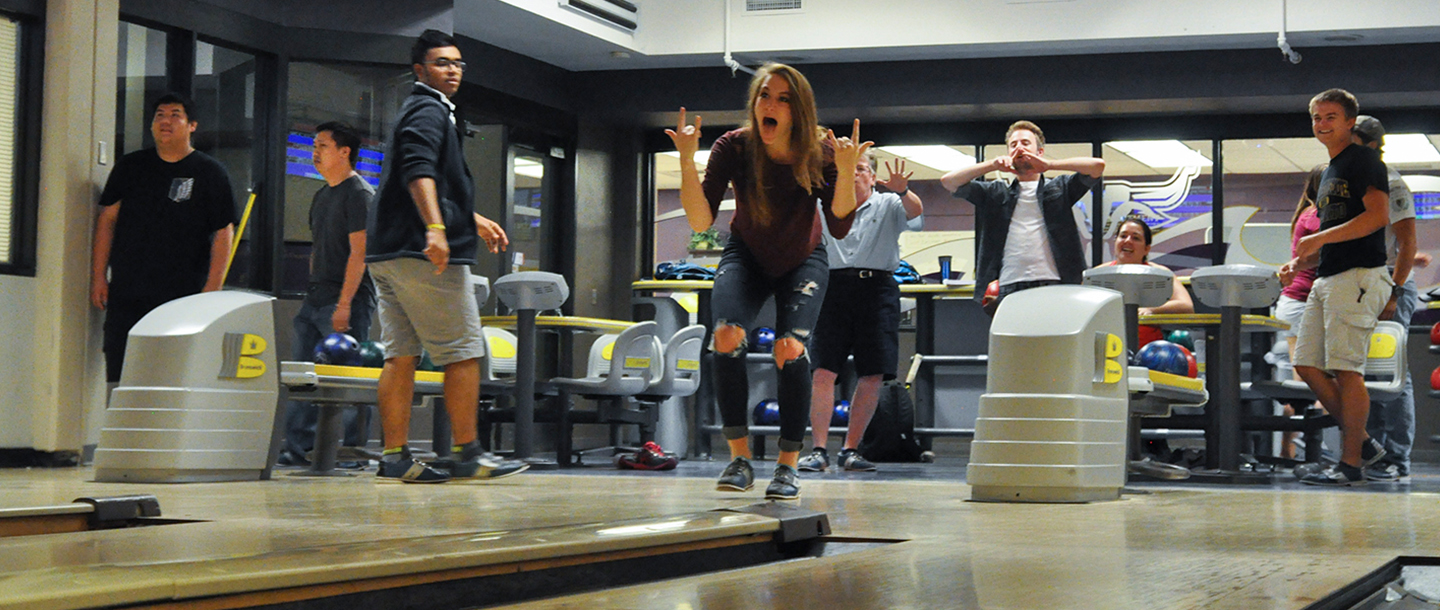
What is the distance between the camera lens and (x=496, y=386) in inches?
259

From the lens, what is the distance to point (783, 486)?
3.65 m

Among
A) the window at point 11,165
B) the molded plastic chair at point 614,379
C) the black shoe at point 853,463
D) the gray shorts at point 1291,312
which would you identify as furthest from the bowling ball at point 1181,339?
the window at point 11,165

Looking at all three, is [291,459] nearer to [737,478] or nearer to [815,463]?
[815,463]

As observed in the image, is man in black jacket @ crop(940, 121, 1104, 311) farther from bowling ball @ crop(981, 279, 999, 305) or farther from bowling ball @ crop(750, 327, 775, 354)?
bowling ball @ crop(750, 327, 775, 354)

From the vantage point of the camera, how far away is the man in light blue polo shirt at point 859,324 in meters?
6.16

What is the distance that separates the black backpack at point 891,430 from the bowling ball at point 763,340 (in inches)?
39.0

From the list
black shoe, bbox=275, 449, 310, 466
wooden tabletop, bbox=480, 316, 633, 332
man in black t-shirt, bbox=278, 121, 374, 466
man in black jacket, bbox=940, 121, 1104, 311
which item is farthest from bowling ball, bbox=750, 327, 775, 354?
black shoe, bbox=275, 449, 310, 466

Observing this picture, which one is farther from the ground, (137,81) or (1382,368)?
(137,81)

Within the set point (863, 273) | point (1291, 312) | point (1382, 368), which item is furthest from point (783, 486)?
point (1291, 312)

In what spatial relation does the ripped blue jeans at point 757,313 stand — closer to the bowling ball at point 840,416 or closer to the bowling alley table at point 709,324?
the bowling alley table at point 709,324

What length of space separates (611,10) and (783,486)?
244 inches

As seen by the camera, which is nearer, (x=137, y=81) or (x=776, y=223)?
(x=776, y=223)

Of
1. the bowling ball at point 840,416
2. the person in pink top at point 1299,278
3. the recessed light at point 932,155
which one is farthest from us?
the recessed light at point 932,155

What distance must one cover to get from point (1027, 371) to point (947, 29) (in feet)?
19.2
